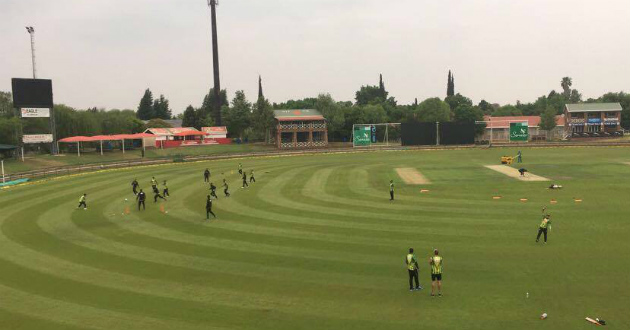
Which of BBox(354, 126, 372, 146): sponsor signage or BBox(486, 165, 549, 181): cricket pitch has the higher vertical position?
BBox(354, 126, 372, 146): sponsor signage

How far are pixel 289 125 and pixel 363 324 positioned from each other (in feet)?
328

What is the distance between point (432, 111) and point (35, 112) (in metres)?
107

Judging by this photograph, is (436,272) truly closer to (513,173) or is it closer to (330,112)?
(513,173)

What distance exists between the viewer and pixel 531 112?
183750 mm

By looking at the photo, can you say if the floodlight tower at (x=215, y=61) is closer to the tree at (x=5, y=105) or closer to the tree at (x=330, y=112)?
the tree at (x=330, y=112)

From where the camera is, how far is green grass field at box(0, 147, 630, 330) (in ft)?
50.7

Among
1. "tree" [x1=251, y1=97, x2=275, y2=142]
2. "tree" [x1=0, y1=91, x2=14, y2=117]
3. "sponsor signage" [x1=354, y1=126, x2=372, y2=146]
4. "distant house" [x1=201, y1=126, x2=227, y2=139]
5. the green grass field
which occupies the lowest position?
the green grass field

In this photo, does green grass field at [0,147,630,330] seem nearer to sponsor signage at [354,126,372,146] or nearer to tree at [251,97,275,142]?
sponsor signage at [354,126,372,146]

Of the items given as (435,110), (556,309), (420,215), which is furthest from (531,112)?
(556,309)

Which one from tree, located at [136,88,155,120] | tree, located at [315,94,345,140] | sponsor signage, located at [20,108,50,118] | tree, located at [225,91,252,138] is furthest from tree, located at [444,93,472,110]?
sponsor signage, located at [20,108,50,118]

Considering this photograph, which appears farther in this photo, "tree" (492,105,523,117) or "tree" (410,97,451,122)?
"tree" (492,105,523,117)

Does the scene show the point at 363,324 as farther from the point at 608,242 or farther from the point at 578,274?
the point at 608,242

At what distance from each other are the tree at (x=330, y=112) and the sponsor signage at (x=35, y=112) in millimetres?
64602

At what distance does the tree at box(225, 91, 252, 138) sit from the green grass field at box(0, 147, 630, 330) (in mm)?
90773
